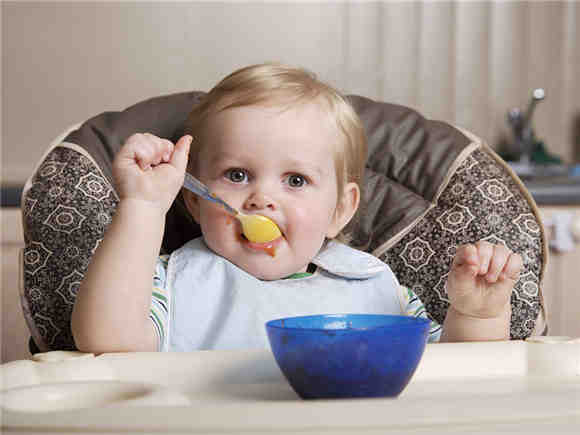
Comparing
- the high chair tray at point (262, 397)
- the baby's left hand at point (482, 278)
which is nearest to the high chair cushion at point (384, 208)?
the baby's left hand at point (482, 278)

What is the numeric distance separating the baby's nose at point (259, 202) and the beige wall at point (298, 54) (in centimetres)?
154

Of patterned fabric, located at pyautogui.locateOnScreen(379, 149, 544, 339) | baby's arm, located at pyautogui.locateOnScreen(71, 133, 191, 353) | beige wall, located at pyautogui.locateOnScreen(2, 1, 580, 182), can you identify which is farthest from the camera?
beige wall, located at pyautogui.locateOnScreen(2, 1, 580, 182)

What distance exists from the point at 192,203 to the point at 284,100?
0.23 metres

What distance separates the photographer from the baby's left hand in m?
0.95

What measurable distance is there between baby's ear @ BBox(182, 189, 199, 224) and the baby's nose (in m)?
0.15

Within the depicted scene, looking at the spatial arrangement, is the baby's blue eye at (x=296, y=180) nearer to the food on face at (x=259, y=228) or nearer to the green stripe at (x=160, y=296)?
the food on face at (x=259, y=228)

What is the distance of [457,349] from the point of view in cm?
85

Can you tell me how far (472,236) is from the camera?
4.14 feet

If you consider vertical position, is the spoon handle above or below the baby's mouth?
above

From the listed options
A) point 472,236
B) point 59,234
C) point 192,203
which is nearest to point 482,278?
point 472,236

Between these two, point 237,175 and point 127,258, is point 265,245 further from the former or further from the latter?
point 127,258

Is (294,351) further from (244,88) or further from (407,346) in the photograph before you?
(244,88)

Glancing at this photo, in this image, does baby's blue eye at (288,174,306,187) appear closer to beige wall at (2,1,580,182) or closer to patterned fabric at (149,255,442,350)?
patterned fabric at (149,255,442,350)

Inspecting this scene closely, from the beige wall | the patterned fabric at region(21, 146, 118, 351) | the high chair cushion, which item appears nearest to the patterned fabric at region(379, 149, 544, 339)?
the high chair cushion
